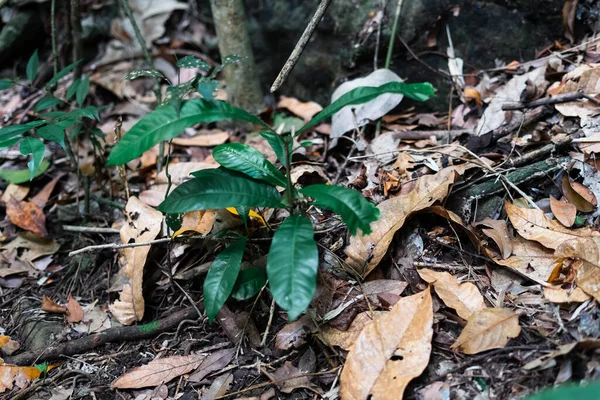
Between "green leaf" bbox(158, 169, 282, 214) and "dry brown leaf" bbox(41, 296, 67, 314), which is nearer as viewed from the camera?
"green leaf" bbox(158, 169, 282, 214)

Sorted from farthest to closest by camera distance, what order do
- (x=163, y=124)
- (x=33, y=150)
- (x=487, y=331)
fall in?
(x=33, y=150)
(x=487, y=331)
(x=163, y=124)

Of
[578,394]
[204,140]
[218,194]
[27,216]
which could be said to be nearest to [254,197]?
[218,194]

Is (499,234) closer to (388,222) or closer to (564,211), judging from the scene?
Result: (564,211)

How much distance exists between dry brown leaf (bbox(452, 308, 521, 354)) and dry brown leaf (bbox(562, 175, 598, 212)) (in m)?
0.63

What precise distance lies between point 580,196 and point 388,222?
0.76 metres

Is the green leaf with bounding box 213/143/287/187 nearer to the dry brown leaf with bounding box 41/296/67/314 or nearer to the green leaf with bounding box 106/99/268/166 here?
the green leaf with bounding box 106/99/268/166

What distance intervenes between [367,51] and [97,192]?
5.82 feet

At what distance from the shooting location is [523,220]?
78.4 inches

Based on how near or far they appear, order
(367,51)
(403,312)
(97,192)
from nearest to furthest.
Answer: (403,312)
(97,192)
(367,51)

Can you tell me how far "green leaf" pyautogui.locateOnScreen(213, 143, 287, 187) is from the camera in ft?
6.22

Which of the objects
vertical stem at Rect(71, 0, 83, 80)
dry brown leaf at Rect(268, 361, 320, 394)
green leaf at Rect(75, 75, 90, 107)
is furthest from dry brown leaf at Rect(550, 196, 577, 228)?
vertical stem at Rect(71, 0, 83, 80)

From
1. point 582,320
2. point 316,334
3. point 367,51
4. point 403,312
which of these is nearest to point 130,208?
point 316,334

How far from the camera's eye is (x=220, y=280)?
6.05 feet

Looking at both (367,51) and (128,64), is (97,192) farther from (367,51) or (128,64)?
(367,51)
